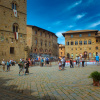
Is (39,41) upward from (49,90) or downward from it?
upward

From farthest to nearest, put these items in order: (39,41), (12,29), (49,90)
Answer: (39,41), (12,29), (49,90)

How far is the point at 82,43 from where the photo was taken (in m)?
43.7

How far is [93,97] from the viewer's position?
15.1 feet

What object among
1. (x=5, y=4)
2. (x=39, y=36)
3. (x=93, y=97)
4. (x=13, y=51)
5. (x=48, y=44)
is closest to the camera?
(x=93, y=97)

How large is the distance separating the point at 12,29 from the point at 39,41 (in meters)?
13.1

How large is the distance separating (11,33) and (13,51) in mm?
5210

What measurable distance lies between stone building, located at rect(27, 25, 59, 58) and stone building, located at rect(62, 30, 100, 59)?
7.72 metres

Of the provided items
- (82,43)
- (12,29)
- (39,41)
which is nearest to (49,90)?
(12,29)

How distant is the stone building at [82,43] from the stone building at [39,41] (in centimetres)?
772

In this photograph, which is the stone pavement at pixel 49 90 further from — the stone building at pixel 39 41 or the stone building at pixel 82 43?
the stone building at pixel 82 43

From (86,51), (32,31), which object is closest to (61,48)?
(86,51)

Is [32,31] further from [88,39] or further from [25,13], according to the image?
[88,39]

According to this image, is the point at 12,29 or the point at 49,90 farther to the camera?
the point at 12,29

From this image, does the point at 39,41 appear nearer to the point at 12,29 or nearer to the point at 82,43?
the point at 12,29
